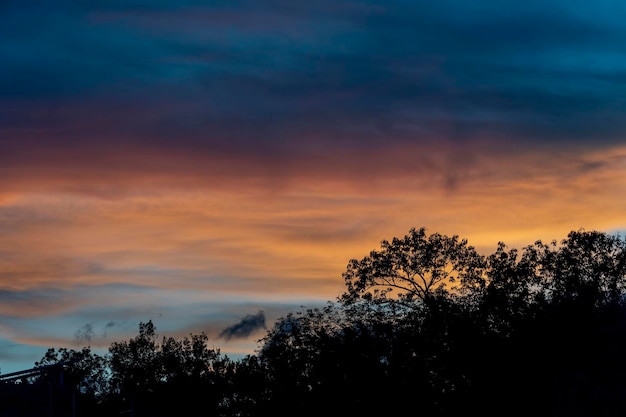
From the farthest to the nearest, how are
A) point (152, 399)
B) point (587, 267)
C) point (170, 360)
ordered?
point (170, 360)
point (152, 399)
point (587, 267)

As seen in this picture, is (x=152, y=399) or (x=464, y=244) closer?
(x=464, y=244)

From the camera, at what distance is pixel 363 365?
2083 inches

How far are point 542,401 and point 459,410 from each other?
14.8ft

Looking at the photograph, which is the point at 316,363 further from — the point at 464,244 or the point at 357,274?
the point at 464,244

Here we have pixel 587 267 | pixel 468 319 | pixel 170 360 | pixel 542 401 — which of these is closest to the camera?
pixel 542 401

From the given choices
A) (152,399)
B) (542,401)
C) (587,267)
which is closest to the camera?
(542,401)

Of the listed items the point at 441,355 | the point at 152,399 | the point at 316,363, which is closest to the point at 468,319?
the point at 441,355

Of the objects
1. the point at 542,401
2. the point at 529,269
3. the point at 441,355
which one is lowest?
the point at 542,401

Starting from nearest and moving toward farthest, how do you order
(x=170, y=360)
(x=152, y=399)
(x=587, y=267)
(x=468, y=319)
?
(x=468, y=319) < (x=587, y=267) < (x=152, y=399) < (x=170, y=360)

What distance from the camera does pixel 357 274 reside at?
51781 mm

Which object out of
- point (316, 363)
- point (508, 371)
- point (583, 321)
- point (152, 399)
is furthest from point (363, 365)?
point (152, 399)

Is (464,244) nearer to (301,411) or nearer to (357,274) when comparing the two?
(357,274)

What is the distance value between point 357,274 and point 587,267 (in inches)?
527

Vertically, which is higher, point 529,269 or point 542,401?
point 529,269
